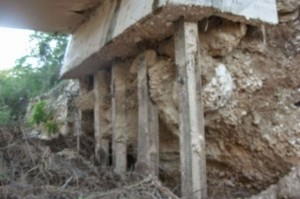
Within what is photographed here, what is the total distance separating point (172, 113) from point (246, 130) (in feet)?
2.92

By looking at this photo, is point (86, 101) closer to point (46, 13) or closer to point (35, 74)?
point (46, 13)

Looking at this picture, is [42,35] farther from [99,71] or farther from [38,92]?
→ [99,71]

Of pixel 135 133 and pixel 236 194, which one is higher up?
pixel 135 133

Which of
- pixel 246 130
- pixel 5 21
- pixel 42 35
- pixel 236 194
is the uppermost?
pixel 42 35

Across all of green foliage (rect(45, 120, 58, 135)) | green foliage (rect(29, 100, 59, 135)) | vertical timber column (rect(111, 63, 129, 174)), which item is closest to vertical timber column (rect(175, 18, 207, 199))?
vertical timber column (rect(111, 63, 129, 174))

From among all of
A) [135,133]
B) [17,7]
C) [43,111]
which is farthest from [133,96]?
[43,111]

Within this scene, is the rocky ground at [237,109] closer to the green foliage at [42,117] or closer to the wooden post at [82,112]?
the wooden post at [82,112]

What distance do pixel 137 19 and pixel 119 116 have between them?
1.73 meters

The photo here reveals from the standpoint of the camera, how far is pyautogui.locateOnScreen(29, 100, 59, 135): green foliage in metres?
8.34

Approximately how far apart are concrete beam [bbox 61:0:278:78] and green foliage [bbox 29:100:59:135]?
2.22 metres

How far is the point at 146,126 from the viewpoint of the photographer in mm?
5027

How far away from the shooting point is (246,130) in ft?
17.0

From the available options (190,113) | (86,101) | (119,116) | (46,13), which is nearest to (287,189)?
(190,113)

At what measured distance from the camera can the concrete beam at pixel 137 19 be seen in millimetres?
4234
